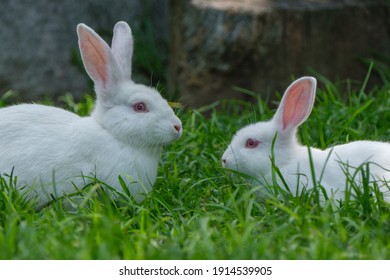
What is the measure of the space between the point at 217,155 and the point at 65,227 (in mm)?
1885

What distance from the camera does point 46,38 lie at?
809 centimetres

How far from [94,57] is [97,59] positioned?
0.02 m

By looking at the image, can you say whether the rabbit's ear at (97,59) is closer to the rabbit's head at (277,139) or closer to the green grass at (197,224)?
the green grass at (197,224)

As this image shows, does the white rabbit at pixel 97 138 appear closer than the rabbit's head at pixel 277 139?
Yes

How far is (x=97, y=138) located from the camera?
14.3ft

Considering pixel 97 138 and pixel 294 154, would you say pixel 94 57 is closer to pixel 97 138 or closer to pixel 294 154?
pixel 97 138

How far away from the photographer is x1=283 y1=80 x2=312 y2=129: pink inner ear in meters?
4.54

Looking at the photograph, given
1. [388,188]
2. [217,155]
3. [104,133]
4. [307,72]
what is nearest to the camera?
[388,188]

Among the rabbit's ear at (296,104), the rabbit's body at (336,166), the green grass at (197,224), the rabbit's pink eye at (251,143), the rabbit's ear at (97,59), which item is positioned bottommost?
the green grass at (197,224)

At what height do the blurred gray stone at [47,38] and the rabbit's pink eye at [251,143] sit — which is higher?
the blurred gray stone at [47,38]

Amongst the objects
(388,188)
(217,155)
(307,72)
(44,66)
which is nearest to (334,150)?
(388,188)

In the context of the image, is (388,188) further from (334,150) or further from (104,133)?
(104,133)

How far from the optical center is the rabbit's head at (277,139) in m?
4.50

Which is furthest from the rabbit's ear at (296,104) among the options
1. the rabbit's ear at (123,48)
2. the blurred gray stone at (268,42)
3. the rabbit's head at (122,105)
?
the blurred gray stone at (268,42)
